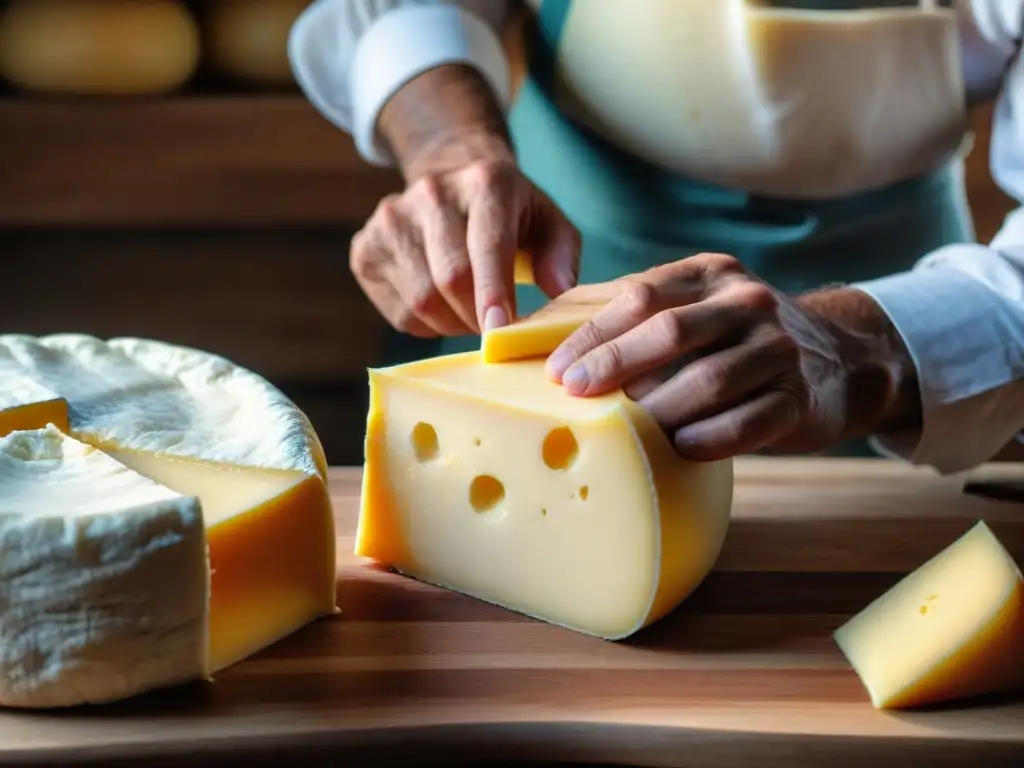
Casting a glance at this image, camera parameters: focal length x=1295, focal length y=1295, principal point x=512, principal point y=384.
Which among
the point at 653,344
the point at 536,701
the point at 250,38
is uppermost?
the point at 250,38

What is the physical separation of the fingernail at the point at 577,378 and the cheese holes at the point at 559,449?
1.5 inches

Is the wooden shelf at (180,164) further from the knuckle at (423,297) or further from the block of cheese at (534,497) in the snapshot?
the block of cheese at (534,497)

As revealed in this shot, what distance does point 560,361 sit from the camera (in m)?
1.04

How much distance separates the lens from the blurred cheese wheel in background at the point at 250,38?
198cm

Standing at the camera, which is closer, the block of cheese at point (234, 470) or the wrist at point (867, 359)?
the block of cheese at point (234, 470)

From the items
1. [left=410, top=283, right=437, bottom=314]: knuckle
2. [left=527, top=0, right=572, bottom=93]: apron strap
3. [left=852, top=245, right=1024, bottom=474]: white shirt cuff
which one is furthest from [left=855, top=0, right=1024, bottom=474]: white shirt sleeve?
[left=527, top=0, right=572, bottom=93]: apron strap

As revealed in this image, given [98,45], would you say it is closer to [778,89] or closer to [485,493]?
[778,89]

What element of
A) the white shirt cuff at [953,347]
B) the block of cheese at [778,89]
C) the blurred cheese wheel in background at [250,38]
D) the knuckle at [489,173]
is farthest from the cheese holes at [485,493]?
the blurred cheese wheel in background at [250,38]

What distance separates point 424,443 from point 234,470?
0.58ft

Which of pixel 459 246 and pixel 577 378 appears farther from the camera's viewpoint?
pixel 459 246

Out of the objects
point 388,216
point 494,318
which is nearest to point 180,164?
point 388,216

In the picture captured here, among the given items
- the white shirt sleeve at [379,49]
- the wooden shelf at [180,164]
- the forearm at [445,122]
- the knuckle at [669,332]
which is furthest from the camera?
the wooden shelf at [180,164]

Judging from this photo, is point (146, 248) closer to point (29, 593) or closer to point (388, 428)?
point (388, 428)

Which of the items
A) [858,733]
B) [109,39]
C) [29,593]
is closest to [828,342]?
[858,733]
